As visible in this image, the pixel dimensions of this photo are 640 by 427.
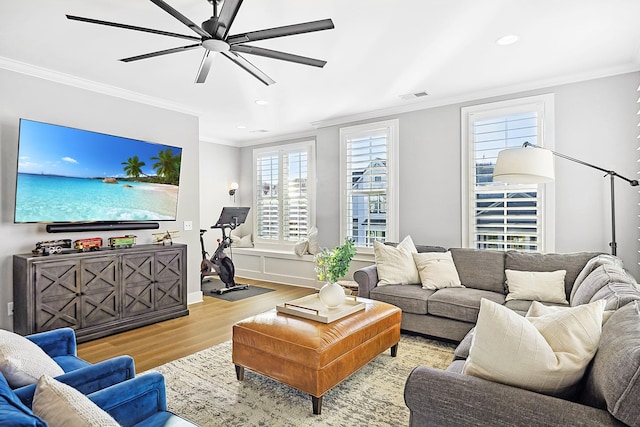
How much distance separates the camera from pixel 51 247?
3.59 m

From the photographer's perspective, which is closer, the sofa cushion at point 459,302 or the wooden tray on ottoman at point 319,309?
the wooden tray on ottoman at point 319,309

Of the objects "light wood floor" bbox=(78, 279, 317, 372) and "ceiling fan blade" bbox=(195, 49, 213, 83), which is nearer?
"ceiling fan blade" bbox=(195, 49, 213, 83)

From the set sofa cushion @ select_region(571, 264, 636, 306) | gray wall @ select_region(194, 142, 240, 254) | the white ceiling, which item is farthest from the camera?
gray wall @ select_region(194, 142, 240, 254)

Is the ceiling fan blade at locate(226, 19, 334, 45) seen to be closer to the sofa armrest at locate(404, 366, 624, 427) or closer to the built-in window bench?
the sofa armrest at locate(404, 366, 624, 427)

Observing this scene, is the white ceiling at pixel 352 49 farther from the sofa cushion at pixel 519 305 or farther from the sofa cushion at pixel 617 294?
the sofa cushion at pixel 519 305

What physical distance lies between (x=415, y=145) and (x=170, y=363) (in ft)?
12.6

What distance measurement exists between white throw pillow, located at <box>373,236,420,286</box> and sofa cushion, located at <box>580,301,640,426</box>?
8.33 ft

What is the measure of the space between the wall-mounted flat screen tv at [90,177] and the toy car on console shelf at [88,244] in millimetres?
224

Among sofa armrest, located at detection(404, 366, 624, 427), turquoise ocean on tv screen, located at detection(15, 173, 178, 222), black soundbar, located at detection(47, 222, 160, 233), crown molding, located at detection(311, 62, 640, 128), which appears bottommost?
sofa armrest, located at detection(404, 366, 624, 427)

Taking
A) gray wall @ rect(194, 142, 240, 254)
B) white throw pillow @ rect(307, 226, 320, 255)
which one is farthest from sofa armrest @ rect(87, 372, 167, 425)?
gray wall @ rect(194, 142, 240, 254)

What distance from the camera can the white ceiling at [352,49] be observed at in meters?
2.59

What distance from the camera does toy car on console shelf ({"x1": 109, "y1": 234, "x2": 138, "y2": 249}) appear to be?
407 cm

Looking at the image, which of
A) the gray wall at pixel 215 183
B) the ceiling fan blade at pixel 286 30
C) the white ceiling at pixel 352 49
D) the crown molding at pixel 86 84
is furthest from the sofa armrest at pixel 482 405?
the gray wall at pixel 215 183

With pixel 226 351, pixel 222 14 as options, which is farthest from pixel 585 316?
pixel 226 351
